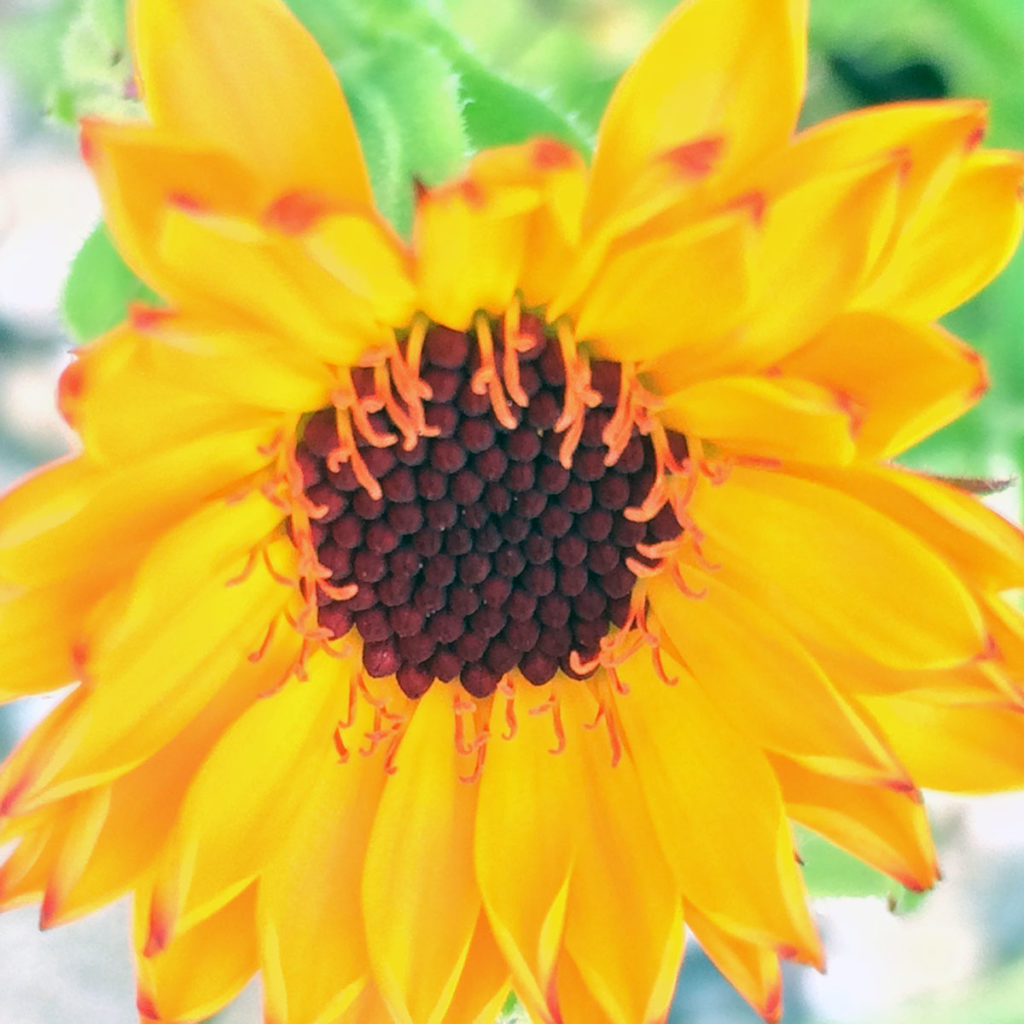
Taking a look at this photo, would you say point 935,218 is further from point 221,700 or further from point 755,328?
point 221,700

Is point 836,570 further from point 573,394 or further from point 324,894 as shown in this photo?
point 324,894

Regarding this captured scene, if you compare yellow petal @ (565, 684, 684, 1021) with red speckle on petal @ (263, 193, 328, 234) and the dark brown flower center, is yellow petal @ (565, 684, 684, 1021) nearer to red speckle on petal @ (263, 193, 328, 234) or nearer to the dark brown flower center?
the dark brown flower center

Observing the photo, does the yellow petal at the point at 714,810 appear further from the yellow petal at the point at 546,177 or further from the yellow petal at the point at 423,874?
the yellow petal at the point at 546,177

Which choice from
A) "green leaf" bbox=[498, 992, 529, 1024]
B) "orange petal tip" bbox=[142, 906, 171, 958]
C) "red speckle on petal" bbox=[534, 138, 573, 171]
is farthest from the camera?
"green leaf" bbox=[498, 992, 529, 1024]

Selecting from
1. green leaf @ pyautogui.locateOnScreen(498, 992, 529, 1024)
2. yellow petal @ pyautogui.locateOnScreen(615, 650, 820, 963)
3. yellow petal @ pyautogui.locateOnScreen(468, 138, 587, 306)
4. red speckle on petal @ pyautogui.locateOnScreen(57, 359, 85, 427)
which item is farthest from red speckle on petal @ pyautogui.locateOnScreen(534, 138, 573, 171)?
green leaf @ pyautogui.locateOnScreen(498, 992, 529, 1024)

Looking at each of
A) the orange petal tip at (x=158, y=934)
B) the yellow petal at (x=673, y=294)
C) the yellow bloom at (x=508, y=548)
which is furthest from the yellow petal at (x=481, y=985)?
the yellow petal at (x=673, y=294)

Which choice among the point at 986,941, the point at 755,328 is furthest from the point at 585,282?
the point at 986,941

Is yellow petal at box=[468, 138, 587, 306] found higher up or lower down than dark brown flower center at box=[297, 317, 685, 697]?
higher up
